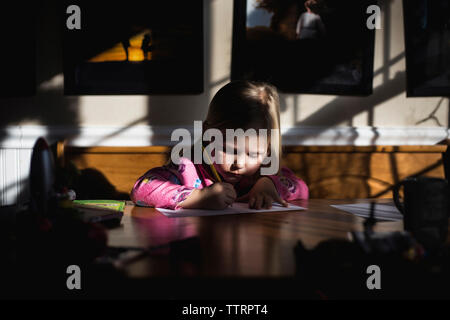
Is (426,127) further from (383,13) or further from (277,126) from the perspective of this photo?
(277,126)

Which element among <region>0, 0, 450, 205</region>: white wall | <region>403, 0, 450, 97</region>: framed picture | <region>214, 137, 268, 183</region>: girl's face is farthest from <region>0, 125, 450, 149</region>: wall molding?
<region>214, 137, 268, 183</region>: girl's face

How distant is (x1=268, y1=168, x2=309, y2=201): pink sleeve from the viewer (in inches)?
47.1

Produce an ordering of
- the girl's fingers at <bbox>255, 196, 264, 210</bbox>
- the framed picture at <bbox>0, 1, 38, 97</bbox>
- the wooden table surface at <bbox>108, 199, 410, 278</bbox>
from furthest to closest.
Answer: the framed picture at <bbox>0, 1, 38, 97</bbox> → the girl's fingers at <bbox>255, 196, 264, 210</bbox> → the wooden table surface at <bbox>108, 199, 410, 278</bbox>

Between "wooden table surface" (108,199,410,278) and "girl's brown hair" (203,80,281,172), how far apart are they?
13.4 inches

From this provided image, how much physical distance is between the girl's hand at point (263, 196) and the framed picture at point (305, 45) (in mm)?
744

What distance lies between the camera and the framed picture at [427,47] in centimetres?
178

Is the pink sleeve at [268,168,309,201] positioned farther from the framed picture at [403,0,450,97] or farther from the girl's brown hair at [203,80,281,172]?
the framed picture at [403,0,450,97]

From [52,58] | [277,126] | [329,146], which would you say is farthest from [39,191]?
[329,146]

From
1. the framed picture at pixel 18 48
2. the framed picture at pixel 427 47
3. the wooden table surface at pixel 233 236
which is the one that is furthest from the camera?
the framed picture at pixel 427 47

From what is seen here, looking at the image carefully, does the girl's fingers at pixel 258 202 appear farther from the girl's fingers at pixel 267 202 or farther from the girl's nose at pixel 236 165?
the girl's nose at pixel 236 165

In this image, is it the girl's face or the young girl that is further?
the girl's face

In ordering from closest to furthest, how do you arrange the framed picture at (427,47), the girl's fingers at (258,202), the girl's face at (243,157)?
the girl's fingers at (258,202) < the girl's face at (243,157) < the framed picture at (427,47)

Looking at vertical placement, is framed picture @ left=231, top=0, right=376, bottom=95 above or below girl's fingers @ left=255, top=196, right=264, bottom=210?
above

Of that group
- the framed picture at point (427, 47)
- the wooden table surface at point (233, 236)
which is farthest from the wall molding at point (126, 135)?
the wooden table surface at point (233, 236)
